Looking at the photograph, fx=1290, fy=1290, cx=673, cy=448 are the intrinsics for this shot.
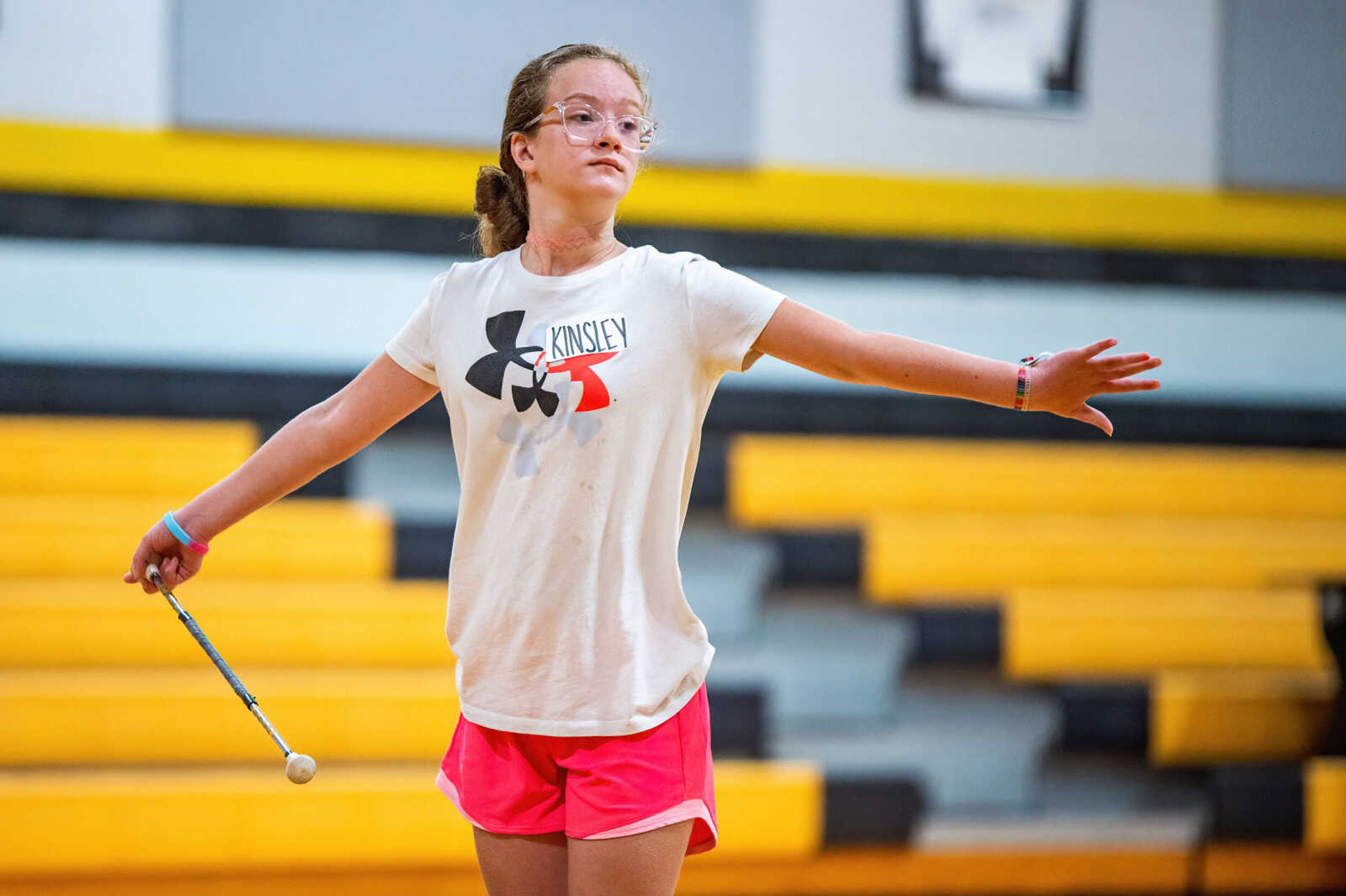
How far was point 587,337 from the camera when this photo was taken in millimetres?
1240

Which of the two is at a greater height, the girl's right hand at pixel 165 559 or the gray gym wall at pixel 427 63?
the gray gym wall at pixel 427 63

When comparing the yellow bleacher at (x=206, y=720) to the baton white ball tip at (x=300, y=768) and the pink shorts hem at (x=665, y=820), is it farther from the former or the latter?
the pink shorts hem at (x=665, y=820)

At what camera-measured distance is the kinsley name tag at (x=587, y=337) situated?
123 centimetres

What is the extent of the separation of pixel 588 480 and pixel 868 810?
183cm

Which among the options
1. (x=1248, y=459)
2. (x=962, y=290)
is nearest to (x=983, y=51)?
(x=962, y=290)

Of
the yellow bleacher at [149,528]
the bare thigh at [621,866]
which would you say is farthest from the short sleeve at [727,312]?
the yellow bleacher at [149,528]

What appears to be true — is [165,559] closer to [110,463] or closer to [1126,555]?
[110,463]

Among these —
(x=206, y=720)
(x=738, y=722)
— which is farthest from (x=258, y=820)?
(x=738, y=722)

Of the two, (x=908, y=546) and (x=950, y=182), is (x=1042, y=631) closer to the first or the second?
(x=908, y=546)

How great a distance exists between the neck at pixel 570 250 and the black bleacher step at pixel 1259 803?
227 centimetres

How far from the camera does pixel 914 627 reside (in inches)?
127

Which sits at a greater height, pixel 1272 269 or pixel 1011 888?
pixel 1272 269

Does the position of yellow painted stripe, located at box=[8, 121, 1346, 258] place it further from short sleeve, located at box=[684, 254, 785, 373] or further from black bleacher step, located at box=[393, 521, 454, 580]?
short sleeve, located at box=[684, 254, 785, 373]

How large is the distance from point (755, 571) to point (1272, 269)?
2.12m
